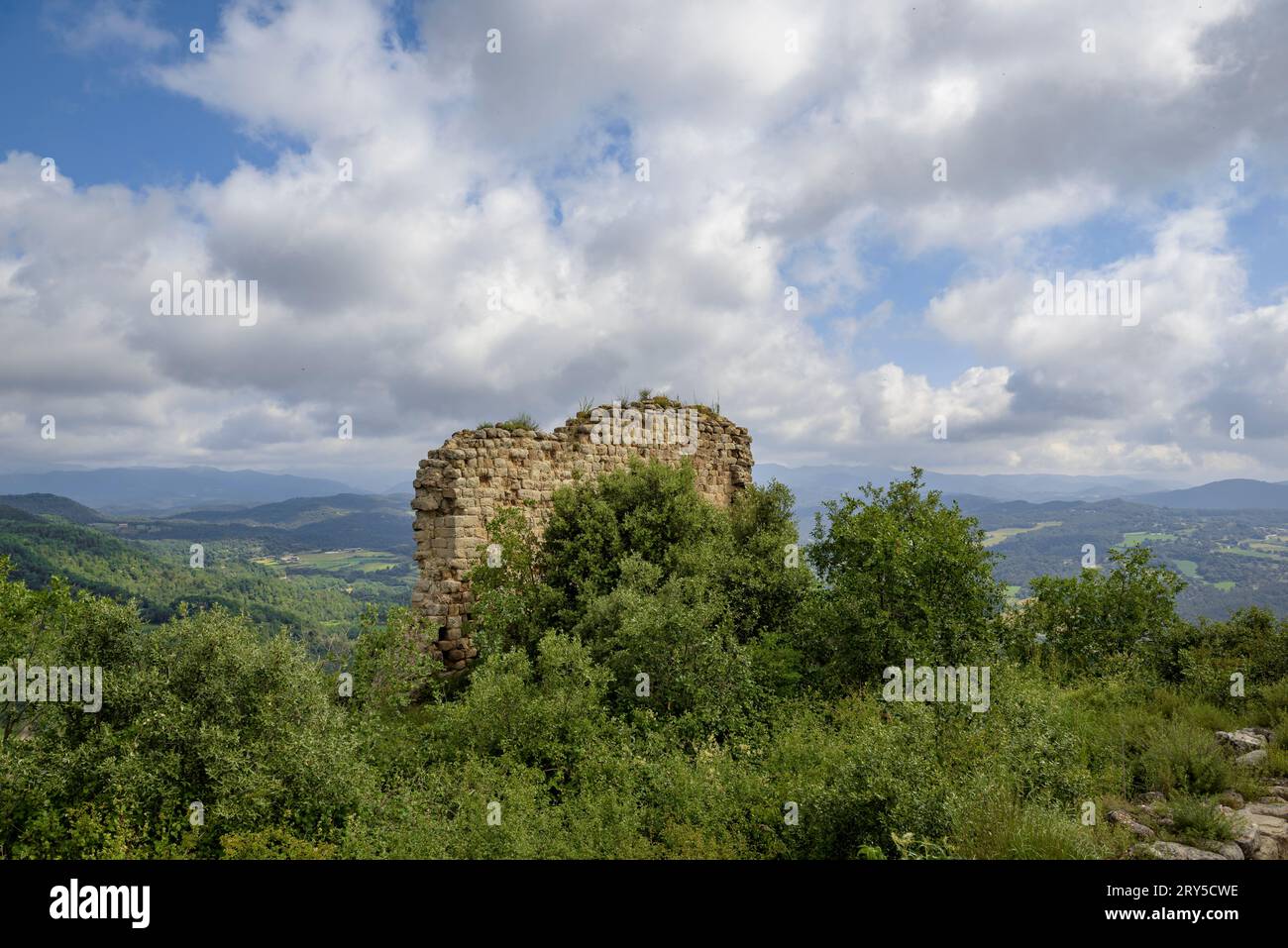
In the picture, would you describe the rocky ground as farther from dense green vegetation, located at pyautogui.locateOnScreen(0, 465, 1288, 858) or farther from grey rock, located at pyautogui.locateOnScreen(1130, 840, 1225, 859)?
dense green vegetation, located at pyautogui.locateOnScreen(0, 465, 1288, 858)

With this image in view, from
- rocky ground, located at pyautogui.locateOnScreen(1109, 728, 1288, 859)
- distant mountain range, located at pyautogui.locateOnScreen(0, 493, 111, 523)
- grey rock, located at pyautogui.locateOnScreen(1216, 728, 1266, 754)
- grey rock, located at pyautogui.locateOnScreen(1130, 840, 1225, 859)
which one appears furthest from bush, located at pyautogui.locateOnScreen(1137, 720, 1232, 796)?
distant mountain range, located at pyautogui.locateOnScreen(0, 493, 111, 523)

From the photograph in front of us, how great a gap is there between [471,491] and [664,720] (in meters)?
6.53

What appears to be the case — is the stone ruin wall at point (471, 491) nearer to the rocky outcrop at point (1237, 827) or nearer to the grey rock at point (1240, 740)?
the rocky outcrop at point (1237, 827)

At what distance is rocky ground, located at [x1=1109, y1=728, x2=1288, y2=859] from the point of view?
493cm

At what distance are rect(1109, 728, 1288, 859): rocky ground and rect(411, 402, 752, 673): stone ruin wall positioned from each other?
10.5m

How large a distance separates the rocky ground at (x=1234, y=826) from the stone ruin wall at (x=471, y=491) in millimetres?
10531

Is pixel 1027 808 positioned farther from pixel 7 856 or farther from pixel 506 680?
pixel 7 856

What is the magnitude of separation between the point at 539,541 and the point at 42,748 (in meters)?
8.34

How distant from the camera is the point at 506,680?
9000 millimetres

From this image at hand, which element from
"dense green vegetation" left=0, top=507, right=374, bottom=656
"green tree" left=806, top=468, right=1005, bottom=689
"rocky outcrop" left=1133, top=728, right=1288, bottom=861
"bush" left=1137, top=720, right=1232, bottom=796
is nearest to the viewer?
"rocky outcrop" left=1133, top=728, right=1288, bottom=861

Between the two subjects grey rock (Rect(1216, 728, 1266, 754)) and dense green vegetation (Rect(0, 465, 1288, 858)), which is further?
grey rock (Rect(1216, 728, 1266, 754))

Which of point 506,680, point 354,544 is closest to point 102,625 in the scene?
point 506,680

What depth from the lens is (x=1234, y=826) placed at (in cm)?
527

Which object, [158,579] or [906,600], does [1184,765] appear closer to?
[906,600]
